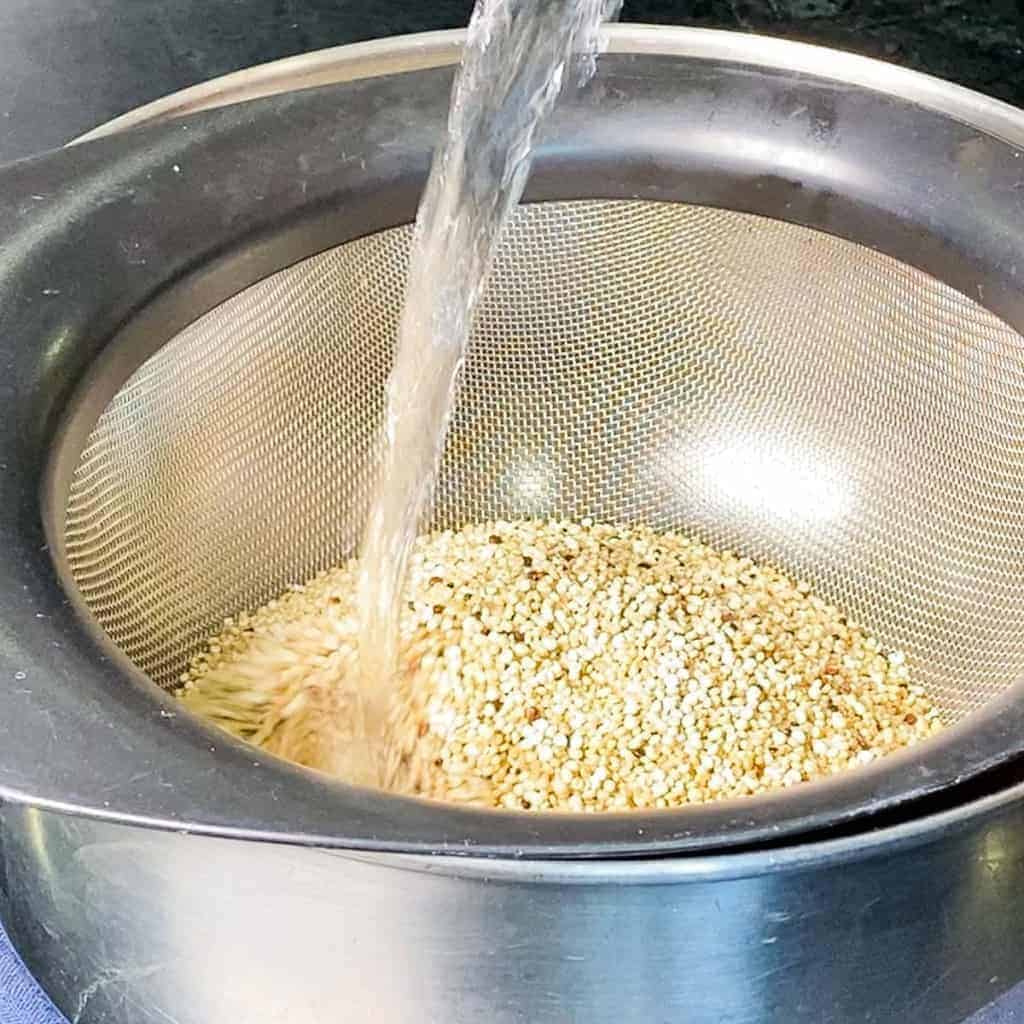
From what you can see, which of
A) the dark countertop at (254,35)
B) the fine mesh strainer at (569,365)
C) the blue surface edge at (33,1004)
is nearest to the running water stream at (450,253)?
the fine mesh strainer at (569,365)

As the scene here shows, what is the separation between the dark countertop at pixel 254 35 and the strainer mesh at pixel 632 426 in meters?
0.52

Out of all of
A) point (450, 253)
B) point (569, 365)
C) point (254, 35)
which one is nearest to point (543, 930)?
point (450, 253)

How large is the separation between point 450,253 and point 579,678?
0.30m

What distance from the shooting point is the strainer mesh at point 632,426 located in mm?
890

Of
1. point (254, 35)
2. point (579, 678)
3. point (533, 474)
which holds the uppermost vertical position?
point (254, 35)

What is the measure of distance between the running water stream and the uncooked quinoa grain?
0.03 metres

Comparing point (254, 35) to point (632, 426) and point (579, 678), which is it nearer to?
point (632, 426)

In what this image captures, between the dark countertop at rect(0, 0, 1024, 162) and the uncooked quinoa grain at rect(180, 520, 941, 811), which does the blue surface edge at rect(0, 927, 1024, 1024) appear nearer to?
the uncooked quinoa grain at rect(180, 520, 941, 811)

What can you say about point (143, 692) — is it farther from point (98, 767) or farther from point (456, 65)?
point (456, 65)

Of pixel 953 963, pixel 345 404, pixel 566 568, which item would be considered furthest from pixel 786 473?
pixel 953 963

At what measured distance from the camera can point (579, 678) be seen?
99cm

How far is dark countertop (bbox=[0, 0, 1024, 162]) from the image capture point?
142 cm

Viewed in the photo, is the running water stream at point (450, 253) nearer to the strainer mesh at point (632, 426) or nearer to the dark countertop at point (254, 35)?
the strainer mesh at point (632, 426)

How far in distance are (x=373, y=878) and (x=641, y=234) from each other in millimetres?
566
